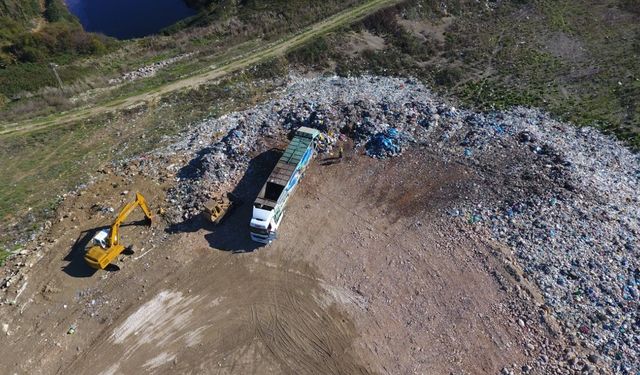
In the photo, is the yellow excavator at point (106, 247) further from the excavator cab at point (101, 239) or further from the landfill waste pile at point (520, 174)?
the landfill waste pile at point (520, 174)

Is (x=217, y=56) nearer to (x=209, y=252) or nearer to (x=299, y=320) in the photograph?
(x=209, y=252)

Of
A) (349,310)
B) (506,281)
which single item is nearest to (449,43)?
(506,281)

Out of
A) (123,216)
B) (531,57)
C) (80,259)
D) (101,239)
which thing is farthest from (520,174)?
(80,259)

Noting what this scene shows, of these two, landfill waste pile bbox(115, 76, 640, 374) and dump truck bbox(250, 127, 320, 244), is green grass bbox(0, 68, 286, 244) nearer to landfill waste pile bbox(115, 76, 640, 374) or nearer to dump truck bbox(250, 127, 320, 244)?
landfill waste pile bbox(115, 76, 640, 374)

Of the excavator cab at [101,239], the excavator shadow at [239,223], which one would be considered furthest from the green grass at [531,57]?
the excavator cab at [101,239]

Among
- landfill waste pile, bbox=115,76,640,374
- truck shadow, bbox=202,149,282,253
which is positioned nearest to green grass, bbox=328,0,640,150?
landfill waste pile, bbox=115,76,640,374
